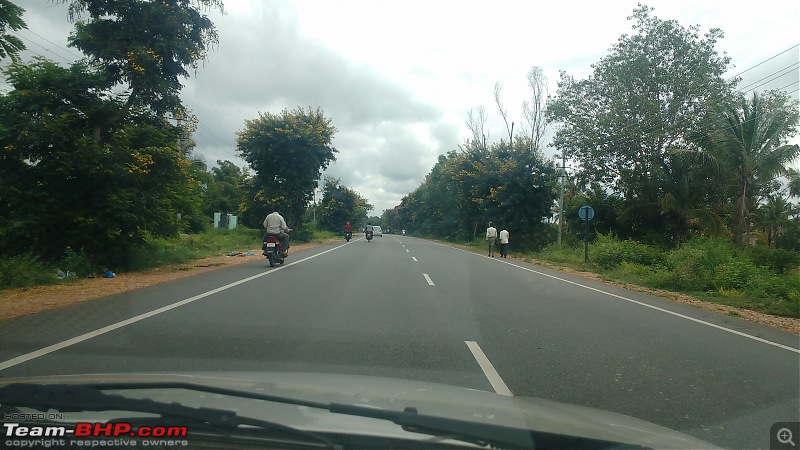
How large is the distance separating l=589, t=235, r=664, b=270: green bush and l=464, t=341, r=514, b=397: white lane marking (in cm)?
1681

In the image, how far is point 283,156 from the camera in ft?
114

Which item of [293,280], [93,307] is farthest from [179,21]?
[93,307]

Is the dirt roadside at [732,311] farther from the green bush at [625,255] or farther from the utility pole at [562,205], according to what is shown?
the utility pole at [562,205]

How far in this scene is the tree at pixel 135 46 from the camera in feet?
50.4

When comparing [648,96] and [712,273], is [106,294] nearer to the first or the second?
[712,273]

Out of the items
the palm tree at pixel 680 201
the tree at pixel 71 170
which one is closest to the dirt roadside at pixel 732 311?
the palm tree at pixel 680 201

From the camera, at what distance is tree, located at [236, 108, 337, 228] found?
34656 mm

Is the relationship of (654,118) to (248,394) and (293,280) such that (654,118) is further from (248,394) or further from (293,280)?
(248,394)

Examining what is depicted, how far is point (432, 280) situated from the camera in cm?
1477

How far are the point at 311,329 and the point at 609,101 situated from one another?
98.6 feet

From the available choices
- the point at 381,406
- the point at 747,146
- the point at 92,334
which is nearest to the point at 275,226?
the point at 92,334

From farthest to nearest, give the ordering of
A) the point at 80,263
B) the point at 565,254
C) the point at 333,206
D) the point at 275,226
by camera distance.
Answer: the point at 333,206, the point at 565,254, the point at 275,226, the point at 80,263

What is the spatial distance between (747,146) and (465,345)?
66.8 ft

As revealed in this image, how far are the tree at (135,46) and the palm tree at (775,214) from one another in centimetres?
3374
